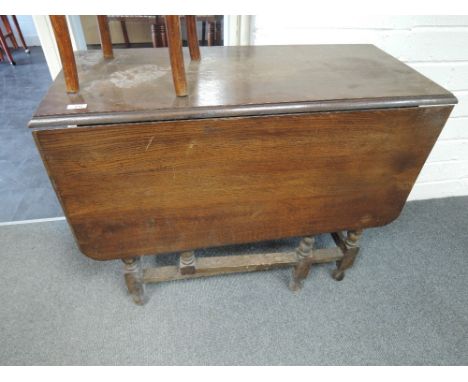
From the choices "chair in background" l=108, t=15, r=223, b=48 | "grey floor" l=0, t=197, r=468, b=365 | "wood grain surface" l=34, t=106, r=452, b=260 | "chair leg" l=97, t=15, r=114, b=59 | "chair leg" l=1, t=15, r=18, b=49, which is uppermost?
"chair leg" l=97, t=15, r=114, b=59

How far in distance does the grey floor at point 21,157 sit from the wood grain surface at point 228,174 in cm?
104

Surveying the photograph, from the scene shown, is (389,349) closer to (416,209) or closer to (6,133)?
(416,209)

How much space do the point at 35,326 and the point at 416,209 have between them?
196 centimetres

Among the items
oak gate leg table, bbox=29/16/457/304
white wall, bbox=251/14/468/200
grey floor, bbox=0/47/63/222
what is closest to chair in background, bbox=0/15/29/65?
grey floor, bbox=0/47/63/222

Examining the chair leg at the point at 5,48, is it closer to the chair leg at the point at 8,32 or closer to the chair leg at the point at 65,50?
the chair leg at the point at 8,32

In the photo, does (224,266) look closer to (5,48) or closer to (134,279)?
(134,279)

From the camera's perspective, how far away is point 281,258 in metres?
1.26

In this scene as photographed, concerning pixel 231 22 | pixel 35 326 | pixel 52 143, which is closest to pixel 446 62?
pixel 231 22

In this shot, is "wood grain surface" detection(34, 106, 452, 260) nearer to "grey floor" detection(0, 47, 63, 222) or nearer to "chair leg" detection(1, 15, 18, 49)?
"grey floor" detection(0, 47, 63, 222)

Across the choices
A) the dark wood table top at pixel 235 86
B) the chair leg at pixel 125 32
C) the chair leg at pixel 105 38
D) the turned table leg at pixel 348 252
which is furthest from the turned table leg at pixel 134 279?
the chair leg at pixel 125 32

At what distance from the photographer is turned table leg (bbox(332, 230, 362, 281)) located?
1.26 meters

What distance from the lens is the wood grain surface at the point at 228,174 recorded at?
2.50ft

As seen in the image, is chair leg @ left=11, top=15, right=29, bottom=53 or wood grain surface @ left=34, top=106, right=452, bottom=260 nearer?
wood grain surface @ left=34, top=106, right=452, bottom=260

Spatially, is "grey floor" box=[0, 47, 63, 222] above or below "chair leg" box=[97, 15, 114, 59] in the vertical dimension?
below
